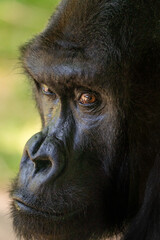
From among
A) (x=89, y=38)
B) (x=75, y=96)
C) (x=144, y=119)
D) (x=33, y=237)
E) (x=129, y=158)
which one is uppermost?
(x=89, y=38)

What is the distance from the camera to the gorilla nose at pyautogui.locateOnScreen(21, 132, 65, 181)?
4.14 metres

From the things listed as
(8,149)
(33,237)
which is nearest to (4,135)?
(8,149)

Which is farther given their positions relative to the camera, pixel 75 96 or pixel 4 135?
pixel 4 135

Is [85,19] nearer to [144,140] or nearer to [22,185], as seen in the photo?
[144,140]

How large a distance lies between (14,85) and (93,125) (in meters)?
8.34

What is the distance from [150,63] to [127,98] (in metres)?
0.33

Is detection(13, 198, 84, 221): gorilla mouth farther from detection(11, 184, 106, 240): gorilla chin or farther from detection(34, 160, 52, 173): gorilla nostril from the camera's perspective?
detection(34, 160, 52, 173): gorilla nostril

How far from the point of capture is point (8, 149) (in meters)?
10.8

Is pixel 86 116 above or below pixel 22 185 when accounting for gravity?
above

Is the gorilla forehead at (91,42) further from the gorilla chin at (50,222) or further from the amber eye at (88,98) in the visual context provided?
the gorilla chin at (50,222)

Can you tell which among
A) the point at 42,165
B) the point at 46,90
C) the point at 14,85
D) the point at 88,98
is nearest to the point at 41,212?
the point at 42,165

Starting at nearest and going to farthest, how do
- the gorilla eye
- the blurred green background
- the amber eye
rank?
the amber eye → the gorilla eye → the blurred green background

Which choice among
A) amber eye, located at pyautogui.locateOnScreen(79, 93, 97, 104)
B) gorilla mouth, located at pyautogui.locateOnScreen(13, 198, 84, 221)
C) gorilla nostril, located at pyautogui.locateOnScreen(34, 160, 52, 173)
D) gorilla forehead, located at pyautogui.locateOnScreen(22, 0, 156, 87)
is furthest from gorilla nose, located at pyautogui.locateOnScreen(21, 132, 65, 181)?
gorilla forehead, located at pyautogui.locateOnScreen(22, 0, 156, 87)

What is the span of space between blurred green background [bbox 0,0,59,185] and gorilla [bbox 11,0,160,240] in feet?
18.5
